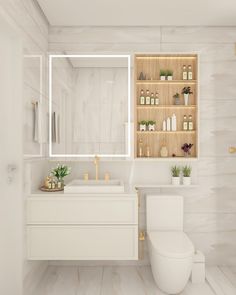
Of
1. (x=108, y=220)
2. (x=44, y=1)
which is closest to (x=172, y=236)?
(x=108, y=220)

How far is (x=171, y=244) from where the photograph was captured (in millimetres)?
2957

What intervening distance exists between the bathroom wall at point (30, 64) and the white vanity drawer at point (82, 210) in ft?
1.17

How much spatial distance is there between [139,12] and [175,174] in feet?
5.68

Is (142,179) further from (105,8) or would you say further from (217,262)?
(105,8)

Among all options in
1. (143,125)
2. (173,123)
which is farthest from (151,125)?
(173,123)

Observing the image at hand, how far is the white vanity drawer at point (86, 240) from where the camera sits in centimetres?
290

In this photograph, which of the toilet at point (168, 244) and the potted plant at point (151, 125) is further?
the potted plant at point (151, 125)

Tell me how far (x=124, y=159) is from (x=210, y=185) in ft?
3.31

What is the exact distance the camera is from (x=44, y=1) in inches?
122

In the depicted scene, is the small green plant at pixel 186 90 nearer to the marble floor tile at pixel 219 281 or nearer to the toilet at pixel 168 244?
the toilet at pixel 168 244

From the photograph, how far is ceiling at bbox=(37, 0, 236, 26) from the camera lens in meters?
3.12

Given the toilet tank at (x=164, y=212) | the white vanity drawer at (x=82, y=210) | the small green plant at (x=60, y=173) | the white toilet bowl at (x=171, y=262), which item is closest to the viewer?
the white toilet bowl at (x=171, y=262)

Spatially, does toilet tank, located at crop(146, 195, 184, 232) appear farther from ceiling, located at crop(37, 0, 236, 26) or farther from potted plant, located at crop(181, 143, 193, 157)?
ceiling, located at crop(37, 0, 236, 26)

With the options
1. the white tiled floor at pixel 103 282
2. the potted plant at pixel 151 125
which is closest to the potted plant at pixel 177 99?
the potted plant at pixel 151 125
